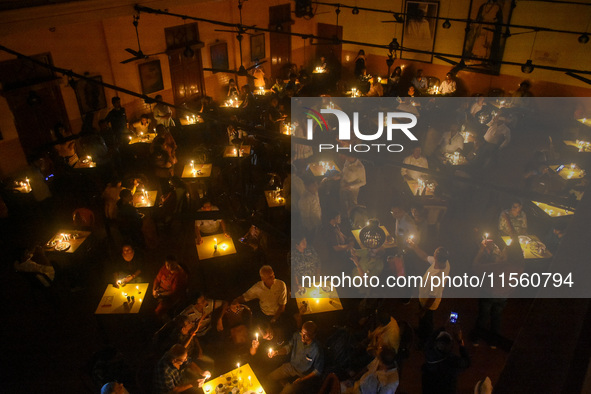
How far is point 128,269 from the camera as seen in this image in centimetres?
548

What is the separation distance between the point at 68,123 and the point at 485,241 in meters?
9.08

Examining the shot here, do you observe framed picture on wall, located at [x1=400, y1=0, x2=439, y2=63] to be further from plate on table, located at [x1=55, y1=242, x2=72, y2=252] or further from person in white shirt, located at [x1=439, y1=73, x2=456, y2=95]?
plate on table, located at [x1=55, y1=242, x2=72, y2=252]

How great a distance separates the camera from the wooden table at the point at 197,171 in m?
A: 7.32

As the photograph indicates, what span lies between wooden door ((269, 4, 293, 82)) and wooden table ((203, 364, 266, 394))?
1153 cm

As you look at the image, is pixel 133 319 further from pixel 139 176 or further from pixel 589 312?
pixel 589 312

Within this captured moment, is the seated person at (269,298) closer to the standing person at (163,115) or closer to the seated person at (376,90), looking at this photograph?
the standing person at (163,115)

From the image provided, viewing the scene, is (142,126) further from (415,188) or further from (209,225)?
(415,188)

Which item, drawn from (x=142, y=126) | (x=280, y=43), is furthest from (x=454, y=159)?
(x=280, y=43)

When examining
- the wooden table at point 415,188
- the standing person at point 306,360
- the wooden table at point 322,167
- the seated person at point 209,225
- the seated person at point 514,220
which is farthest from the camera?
the wooden table at point 322,167

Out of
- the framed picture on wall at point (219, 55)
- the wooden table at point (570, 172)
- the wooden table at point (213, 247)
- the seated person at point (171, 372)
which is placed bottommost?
the seated person at point (171, 372)

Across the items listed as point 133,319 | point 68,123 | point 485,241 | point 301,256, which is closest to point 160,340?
point 133,319

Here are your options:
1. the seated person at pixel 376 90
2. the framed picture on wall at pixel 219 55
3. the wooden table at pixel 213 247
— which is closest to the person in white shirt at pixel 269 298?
the wooden table at pixel 213 247

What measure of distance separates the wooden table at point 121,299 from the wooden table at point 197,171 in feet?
8.53

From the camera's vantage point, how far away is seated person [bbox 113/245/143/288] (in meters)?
5.21
